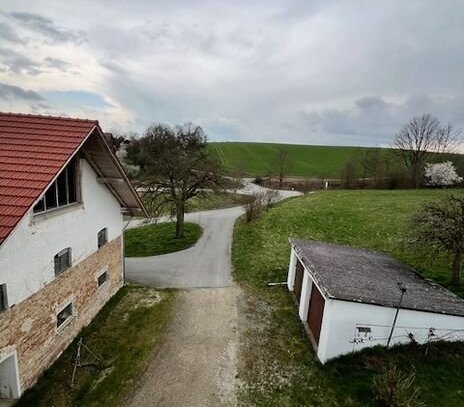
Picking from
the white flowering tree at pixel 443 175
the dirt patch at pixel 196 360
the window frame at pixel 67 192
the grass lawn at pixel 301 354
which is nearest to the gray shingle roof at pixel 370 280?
the grass lawn at pixel 301 354

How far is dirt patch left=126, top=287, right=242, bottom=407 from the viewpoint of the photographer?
10688mm

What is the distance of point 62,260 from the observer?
11.8 meters

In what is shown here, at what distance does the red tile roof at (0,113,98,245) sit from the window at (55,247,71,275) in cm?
329

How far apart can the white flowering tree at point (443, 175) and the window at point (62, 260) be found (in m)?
52.9

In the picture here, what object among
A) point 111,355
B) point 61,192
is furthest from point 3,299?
point 111,355

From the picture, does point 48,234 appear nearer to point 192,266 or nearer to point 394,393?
point 394,393

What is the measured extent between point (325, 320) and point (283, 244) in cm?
1488

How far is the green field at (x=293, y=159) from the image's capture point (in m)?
77.8

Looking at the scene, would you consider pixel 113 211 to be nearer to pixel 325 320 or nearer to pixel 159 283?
pixel 159 283

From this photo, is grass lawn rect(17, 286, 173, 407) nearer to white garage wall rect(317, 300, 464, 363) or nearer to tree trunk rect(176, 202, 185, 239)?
white garage wall rect(317, 300, 464, 363)

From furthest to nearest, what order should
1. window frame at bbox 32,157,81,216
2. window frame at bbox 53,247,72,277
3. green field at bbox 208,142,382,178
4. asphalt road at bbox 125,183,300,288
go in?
green field at bbox 208,142,382,178
asphalt road at bbox 125,183,300,288
window frame at bbox 53,247,72,277
window frame at bbox 32,157,81,216

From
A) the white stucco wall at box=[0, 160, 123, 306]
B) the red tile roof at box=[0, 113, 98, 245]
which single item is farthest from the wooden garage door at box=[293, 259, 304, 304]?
the red tile roof at box=[0, 113, 98, 245]

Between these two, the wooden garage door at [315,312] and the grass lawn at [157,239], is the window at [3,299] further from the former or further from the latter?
the grass lawn at [157,239]

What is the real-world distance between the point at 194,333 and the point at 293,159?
83.4m
